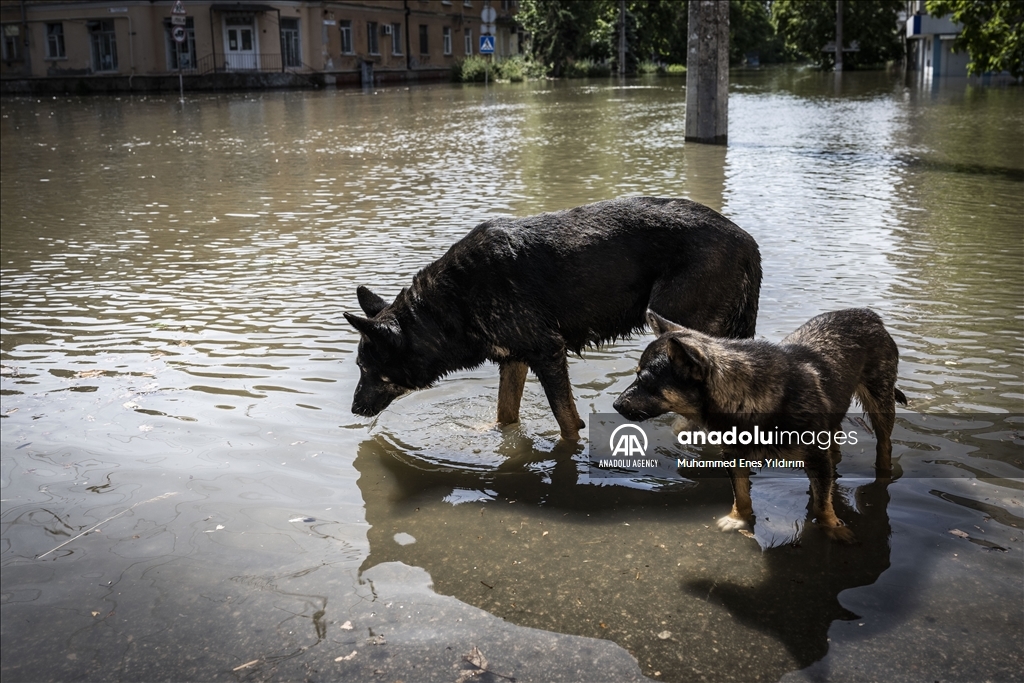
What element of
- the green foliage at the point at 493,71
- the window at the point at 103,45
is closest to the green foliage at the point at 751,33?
the green foliage at the point at 493,71

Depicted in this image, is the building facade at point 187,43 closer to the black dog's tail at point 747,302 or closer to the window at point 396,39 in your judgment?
the window at point 396,39

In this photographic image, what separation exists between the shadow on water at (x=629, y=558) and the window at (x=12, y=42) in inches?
2417

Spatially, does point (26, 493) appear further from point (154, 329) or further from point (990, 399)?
point (990, 399)

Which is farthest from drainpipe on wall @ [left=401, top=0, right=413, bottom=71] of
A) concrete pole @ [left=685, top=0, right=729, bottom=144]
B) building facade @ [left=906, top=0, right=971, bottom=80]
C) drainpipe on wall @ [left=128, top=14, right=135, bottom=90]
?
Result: concrete pole @ [left=685, top=0, right=729, bottom=144]

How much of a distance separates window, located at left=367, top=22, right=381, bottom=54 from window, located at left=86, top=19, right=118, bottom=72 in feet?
50.9

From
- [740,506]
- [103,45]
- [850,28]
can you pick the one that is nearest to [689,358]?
[740,506]

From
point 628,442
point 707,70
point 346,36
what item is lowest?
point 628,442

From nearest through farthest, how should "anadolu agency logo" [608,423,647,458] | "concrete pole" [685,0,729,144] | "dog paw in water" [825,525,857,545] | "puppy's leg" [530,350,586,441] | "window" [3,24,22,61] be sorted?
"dog paw in water" [825,525,857,545] → "puppy's leg" [530,350,586,441] → "anadolu agency logo" [608,423,647,458] → "concrete pole" [685,0,729,144] → "window" [3,24,22,61]

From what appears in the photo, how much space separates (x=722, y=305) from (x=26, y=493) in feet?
12.8

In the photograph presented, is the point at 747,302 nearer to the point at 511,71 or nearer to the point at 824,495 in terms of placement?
the point at 824,495

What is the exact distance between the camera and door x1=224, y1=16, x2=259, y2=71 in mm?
54875

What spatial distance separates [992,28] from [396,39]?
43035mm

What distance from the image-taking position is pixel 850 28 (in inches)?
2611

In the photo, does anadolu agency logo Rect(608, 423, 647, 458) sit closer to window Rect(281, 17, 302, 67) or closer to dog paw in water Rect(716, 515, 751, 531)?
dog paw in water Rect(716, 515, 751, 531)
